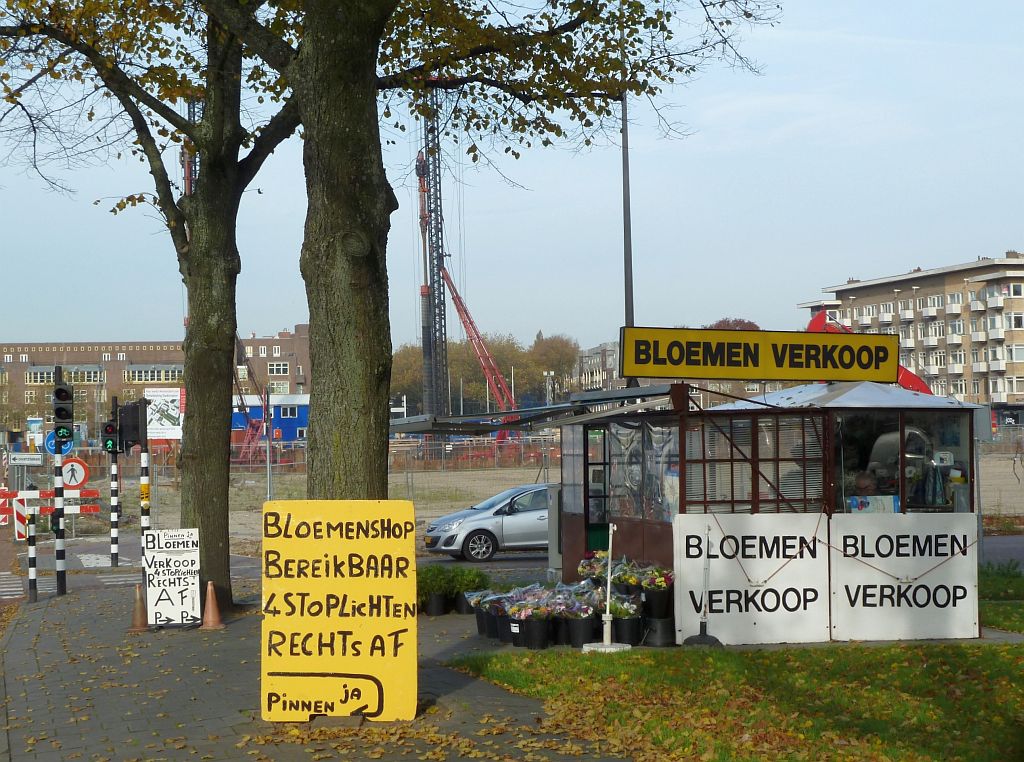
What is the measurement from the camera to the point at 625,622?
431 inches

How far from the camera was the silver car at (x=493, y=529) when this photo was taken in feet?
77.8

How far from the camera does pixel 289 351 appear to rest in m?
167

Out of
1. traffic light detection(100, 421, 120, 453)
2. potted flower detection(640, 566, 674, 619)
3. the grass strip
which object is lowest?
the grass strip

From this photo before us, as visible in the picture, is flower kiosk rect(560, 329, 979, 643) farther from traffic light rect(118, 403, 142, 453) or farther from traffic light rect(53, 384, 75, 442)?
traffic light rect(53, 384, 75, 442)

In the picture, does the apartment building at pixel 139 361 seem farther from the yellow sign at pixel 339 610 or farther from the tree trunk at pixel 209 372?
the yellow sign at pixel 339 610

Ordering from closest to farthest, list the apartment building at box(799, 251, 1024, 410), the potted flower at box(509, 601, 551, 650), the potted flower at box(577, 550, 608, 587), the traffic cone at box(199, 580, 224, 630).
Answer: the potted flower at box(509, 601, 551, 650) → the potted flower at box(577, 550, 608, 587) → the traffic cone at box(199, 580, 224, 630) → the apartment building at box(799, 251, 1024, 410)

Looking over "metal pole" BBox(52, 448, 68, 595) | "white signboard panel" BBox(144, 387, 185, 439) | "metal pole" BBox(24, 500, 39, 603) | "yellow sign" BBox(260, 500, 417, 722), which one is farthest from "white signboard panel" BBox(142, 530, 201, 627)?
"white signboard panel" BBox(144, 387, 185, 439)

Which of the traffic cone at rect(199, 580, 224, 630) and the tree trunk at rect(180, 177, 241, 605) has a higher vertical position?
the tree trunk at rect(180, 177, 241, 605)

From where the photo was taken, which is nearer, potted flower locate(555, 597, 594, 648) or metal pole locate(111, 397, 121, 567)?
potted flower locate(555, 597, 594, 648)

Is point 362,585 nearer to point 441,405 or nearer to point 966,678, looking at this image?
point 966,678

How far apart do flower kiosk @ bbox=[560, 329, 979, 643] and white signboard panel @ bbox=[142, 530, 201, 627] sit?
514 centimetres

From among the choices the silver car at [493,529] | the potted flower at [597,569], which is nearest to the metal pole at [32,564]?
the silver car at [493,529]

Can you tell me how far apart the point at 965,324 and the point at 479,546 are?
91.7 metres

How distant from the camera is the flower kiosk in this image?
1134 cm
